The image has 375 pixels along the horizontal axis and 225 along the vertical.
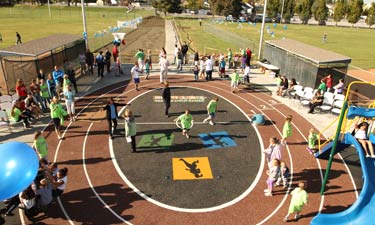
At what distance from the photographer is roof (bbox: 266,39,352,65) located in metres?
20.0

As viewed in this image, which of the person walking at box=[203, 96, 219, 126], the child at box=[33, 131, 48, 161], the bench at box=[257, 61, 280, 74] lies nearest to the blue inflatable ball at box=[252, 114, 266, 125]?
the person walking at box=[203, 96, 219, 126]

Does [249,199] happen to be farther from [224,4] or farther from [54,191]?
[224,4]

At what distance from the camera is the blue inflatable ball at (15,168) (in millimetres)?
7552

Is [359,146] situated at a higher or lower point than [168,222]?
higher

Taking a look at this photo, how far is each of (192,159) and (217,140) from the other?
2.18 metres

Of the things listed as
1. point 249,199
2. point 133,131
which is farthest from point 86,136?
point 249,199

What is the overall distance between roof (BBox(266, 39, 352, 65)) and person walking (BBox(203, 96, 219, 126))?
9.00 metres

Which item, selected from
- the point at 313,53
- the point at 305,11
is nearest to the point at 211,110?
the point at 313,53

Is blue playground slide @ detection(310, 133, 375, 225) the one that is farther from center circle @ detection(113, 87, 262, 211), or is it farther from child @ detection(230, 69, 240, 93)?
child @ detection(230, 69, 240, 93)

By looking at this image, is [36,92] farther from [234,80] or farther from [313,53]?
[313,53]

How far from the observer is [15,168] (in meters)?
7.76

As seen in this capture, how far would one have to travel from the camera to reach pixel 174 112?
57.1 feet

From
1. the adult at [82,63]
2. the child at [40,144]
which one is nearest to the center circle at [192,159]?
the child at [40,144]

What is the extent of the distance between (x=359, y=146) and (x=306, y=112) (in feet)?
28.0
